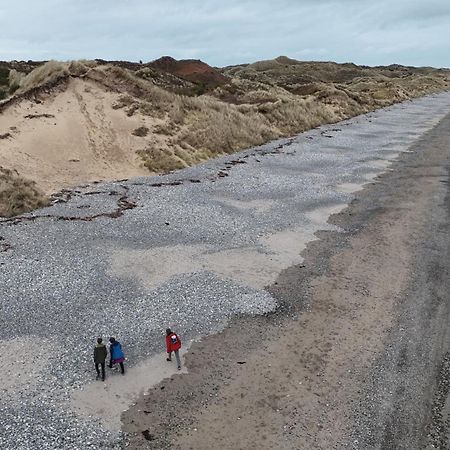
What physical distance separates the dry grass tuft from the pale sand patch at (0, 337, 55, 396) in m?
12.6

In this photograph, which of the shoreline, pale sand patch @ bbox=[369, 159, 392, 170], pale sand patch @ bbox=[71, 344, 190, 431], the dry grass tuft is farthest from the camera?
pale sand patch @ bbox=[369, 159, 392, 170]

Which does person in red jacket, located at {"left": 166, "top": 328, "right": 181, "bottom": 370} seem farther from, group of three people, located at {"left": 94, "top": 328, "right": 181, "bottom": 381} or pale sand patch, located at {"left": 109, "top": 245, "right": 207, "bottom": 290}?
pale sand patch, located at {"left": 109, "top": 245, "right": 207, "bottom": 290}

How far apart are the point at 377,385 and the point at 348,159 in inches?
1228

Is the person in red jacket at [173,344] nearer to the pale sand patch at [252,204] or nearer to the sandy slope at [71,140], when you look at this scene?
the pale sand patch at [252,204]

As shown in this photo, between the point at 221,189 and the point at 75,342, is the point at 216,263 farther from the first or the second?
the point at 221,189

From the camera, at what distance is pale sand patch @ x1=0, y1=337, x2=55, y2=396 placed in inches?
475

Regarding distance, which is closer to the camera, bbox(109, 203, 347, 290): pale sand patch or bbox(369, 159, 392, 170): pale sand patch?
bbox(109, 203, 347, 290): pale sand patch

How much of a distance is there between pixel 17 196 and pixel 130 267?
10756mm

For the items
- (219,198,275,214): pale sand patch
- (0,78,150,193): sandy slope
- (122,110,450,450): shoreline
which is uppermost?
(0,78,150,193): sandy slope

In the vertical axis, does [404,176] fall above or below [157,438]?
above

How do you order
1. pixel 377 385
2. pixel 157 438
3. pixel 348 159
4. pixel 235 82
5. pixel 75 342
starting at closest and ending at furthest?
pixel 157 438, pixel 377 385, pixel 75 342, pixel 348 159, pixel 235 82

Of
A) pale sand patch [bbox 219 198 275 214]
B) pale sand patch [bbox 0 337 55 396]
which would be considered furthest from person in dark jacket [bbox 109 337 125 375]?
pale sand patch [bbox 219 198 275 214]

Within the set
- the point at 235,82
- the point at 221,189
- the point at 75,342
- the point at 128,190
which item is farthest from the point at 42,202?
the point at 235,82

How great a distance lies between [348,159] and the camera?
135ft
